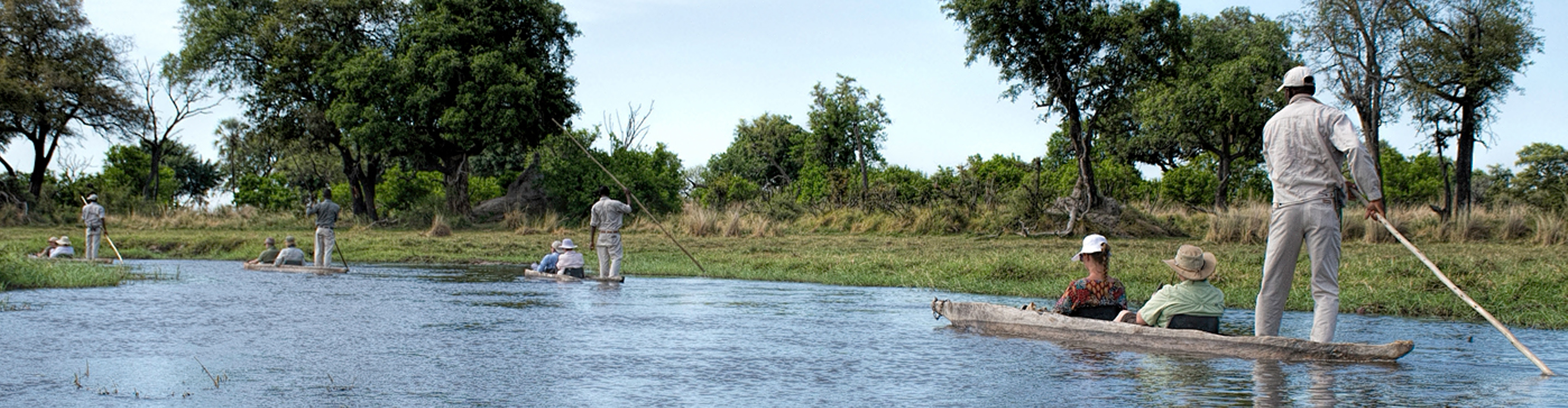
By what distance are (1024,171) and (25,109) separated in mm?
36322

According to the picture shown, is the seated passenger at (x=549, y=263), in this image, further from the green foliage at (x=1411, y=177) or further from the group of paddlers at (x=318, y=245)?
the green foliage at (x=1411, y=177)

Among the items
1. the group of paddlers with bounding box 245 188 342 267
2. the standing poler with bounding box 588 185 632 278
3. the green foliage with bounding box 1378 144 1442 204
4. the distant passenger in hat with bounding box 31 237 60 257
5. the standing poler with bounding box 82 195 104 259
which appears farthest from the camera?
→ the green foliage with bounding box 1378 144 1442 204

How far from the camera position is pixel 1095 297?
10.1 metres

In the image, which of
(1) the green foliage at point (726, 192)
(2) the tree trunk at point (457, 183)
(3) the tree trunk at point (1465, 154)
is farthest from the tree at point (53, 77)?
(3) the tree trunk at point (1465, 154)

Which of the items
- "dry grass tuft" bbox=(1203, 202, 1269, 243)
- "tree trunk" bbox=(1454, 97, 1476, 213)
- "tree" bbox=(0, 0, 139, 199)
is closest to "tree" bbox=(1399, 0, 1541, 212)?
"tree trunk" bbox=(1454, 97, 1476, 213)

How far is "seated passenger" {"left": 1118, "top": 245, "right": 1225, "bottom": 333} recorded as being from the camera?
Answer: 357 inches

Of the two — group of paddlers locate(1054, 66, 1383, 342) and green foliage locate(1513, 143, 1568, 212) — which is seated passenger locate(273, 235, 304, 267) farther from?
green foliage locate(1513, 143, 1568, 212)

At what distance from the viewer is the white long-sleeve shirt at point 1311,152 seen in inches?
311

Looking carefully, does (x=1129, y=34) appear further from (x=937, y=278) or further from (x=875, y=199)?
(x=937, y=278)

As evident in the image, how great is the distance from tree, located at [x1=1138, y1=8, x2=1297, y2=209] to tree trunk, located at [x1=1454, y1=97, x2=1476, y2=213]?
7.17m

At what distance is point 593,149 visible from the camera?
4656 cm

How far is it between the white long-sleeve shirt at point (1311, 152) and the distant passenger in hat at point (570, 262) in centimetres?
1211

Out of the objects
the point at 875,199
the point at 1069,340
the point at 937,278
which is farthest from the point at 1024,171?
the point at 1069,340

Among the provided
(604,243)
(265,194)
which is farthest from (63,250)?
(265,194)
